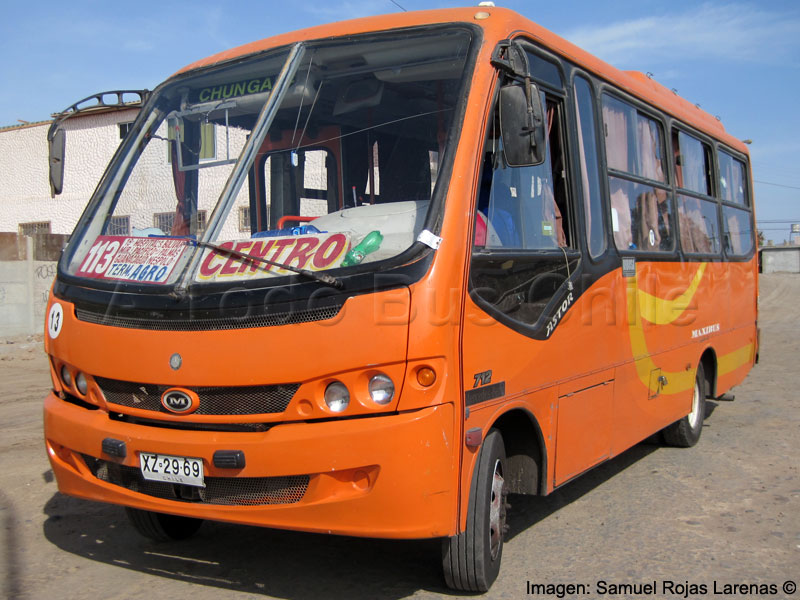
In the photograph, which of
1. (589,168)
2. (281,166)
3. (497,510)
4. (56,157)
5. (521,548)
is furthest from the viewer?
(589,168)

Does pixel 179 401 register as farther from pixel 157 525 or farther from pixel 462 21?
pixel 462 21

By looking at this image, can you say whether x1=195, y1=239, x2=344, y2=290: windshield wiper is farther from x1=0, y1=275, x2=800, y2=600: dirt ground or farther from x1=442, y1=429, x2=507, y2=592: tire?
x1=0, y1=275, x2=800, y2=600: dirt ground

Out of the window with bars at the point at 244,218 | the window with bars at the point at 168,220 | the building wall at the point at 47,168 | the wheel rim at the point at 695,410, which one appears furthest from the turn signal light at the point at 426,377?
the building wall at the point at 47,168

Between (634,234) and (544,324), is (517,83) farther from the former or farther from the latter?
(634,234)

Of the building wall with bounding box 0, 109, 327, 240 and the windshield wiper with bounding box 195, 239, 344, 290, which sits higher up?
the building wall with bounding box 0, 109, 327, 240

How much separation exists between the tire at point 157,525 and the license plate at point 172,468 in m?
1.00

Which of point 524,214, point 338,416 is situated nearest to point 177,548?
point 338,416

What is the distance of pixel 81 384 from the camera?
4.45 meters

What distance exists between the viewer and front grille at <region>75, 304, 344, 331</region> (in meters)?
3.79

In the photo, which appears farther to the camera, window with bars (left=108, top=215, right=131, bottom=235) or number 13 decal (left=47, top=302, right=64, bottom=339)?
window with bars (left=108, top=215, right=131, bottom=235)

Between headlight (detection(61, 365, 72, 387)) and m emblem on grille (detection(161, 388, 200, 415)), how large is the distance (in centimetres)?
73

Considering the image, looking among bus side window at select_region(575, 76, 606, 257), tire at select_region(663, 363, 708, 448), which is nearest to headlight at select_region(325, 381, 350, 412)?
bus side window at select_region(575, 76, 606, 257)

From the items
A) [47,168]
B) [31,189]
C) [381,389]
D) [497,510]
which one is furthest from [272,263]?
[31,189]

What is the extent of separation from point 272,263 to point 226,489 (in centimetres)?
106
